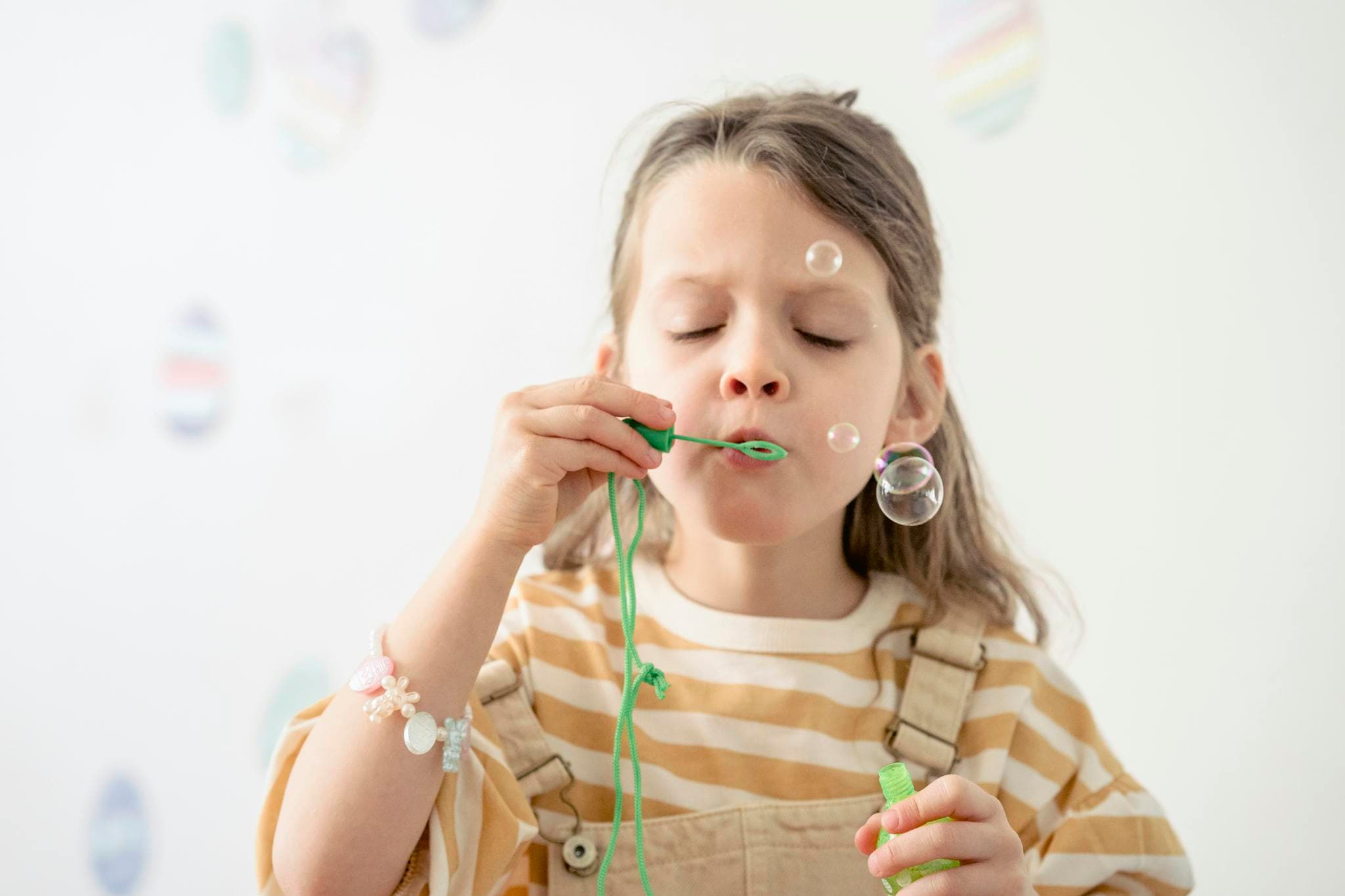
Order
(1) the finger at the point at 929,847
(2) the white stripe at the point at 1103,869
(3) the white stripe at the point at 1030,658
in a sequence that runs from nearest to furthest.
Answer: (1) the finger at the point at 929,847
(2) the white stripe at the point at 1103,869
(3) the white stripe at the point at 1030,658

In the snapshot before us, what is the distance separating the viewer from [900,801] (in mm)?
698

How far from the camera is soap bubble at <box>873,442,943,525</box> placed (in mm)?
898

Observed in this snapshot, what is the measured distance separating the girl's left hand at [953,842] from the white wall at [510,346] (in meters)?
0.68

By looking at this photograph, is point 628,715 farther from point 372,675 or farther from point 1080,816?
point 1080,816

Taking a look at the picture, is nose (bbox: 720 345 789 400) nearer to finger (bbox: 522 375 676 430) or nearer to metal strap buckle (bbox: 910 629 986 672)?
finger (bbox: 522 375 676 430)

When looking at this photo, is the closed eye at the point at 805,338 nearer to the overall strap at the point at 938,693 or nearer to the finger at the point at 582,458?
the finger at the point at 582,458

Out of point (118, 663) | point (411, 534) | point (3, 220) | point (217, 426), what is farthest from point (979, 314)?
point (3, 220)

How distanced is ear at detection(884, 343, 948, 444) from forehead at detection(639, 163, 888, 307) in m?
0.09

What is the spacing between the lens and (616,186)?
139cm

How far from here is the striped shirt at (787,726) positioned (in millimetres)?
898

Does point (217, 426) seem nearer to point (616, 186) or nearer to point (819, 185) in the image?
point (616, 186)

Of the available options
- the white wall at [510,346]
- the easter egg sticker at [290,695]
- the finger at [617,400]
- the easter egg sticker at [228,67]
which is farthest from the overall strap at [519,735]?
the easter egg sticker at [228,67]

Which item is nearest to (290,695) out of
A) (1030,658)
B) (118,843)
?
(118,843)

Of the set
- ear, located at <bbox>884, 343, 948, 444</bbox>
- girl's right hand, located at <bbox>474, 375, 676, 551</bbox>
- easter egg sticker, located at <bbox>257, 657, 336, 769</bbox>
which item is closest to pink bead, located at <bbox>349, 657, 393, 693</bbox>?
girl's right hand, located at <bbox>474, 375, 676, 551</bbox>
